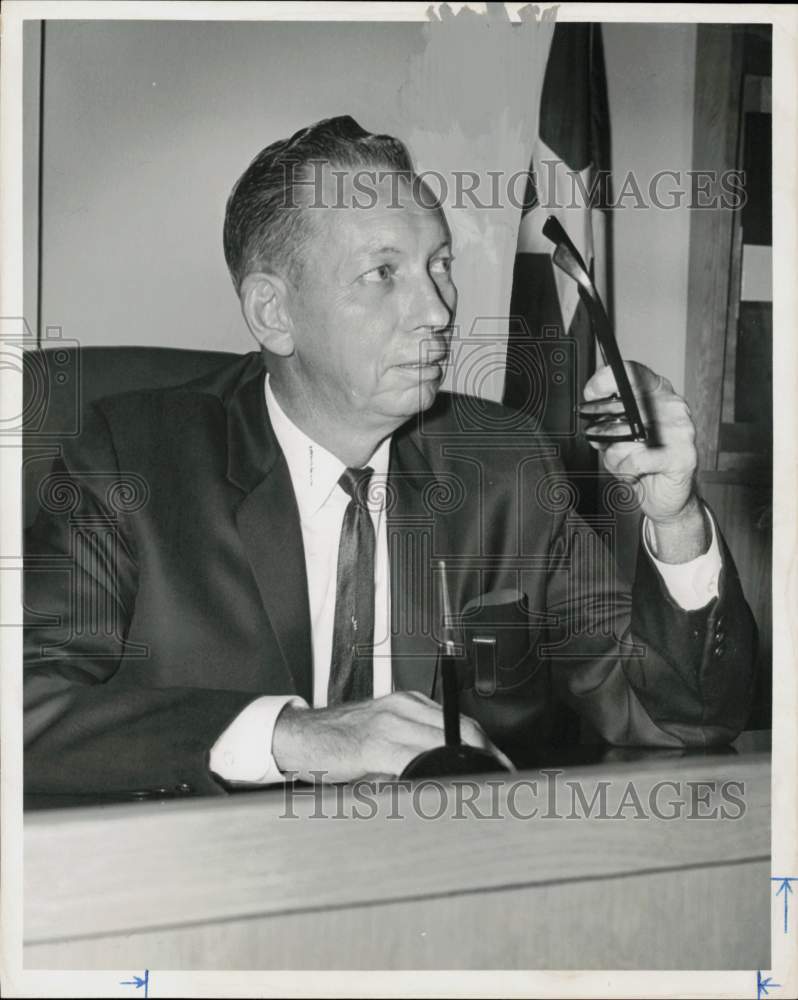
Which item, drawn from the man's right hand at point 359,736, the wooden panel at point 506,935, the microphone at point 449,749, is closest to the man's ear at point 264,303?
the microphone at point 449,749

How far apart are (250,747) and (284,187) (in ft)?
2.91

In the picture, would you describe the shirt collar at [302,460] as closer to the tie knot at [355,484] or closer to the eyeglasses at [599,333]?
the tie knot at [355,484]

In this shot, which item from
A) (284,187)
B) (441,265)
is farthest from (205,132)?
(441,265)

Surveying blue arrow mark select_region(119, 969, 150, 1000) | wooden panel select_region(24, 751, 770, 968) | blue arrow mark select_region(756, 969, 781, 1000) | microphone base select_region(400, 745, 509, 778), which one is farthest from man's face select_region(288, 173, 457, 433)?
blue arrow mark select_region(756, 969, 781, 1000)

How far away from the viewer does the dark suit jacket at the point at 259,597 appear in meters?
1.75

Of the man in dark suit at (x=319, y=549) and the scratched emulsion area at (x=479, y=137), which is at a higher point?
the scratched emulsion area at (x=479, y=137)

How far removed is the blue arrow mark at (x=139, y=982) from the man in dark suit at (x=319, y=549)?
0.33 meters

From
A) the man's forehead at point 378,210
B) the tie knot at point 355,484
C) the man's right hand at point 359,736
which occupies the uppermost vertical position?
the man's forehead at point 378,210

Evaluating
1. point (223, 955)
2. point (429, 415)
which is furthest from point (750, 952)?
point (429, 415)

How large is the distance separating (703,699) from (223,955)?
89cm

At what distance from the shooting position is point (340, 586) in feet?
5.88

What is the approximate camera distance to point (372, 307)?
176 cm

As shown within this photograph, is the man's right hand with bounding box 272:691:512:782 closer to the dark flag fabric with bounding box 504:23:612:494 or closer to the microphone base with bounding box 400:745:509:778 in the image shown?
the microphone base with bounding box 400:745:509:778

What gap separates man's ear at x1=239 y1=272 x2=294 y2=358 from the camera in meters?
1.77
